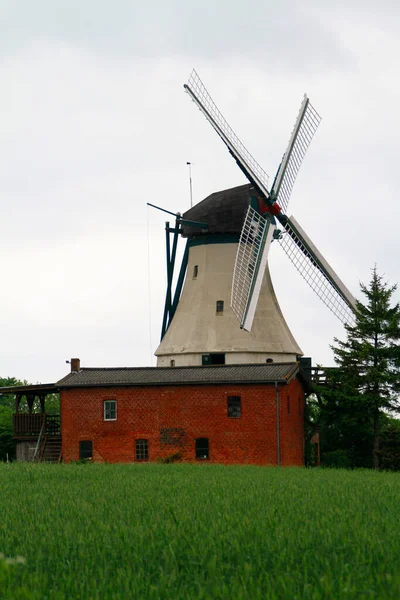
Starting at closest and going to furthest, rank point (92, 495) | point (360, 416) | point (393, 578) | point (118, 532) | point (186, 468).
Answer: point (393, 578) < point (118, 532) < point (92, 495) < point (186, 468) < point (360, 416)

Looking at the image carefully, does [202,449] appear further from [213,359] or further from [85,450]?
[85,450]

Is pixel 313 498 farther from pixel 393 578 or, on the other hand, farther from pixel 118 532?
pixel 393 578

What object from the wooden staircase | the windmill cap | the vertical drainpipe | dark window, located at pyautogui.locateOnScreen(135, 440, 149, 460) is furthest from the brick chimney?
the vertical drainpipe

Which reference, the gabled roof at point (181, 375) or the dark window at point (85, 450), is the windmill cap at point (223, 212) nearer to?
the gabled roof at point (181, 375)

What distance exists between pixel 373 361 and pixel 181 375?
9.66 m

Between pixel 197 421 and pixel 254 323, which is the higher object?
pixel 254 323

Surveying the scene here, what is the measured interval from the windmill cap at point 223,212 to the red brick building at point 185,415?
23.0 ft

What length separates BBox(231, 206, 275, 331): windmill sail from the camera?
42438 millimetres

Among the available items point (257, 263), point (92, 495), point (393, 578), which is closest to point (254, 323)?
point (257, 263)

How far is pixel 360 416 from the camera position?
44.3 metres

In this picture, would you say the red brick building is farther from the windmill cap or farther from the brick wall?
the windmill cap

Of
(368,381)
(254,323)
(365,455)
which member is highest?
(254,323)

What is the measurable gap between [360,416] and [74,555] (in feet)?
111

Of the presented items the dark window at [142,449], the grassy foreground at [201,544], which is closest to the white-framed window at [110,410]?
the dark window at [142,449]
